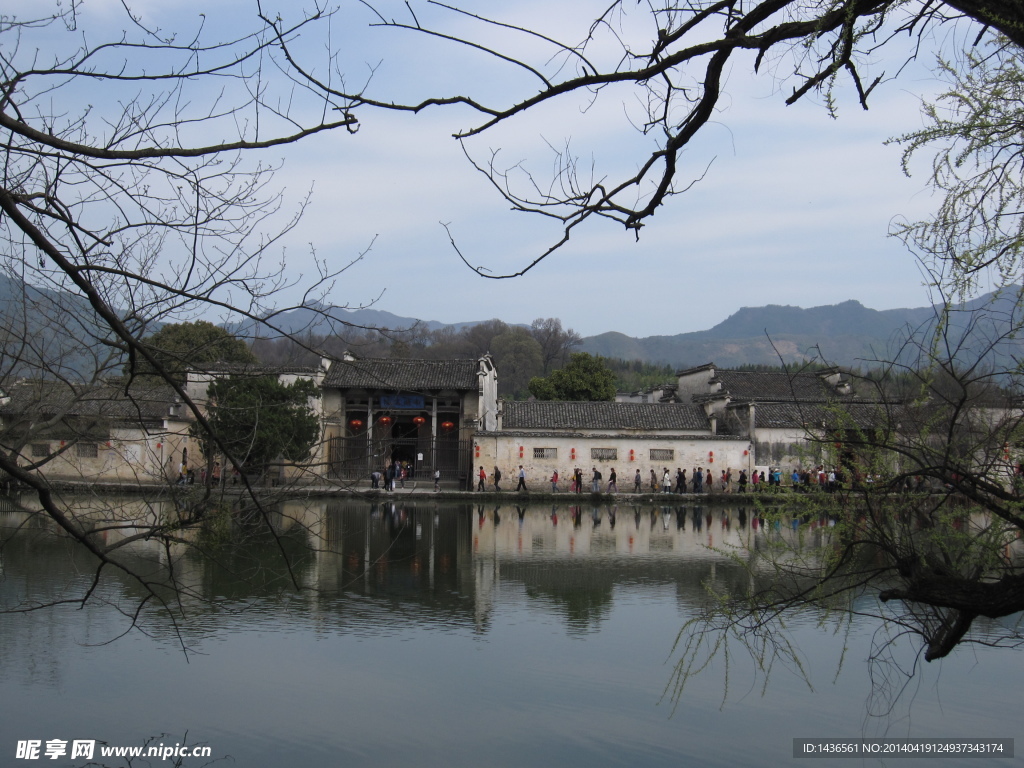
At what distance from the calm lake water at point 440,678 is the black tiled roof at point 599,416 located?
51.8 ft

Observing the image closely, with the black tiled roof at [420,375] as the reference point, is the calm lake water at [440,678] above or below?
below

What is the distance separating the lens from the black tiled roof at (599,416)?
28.8 m

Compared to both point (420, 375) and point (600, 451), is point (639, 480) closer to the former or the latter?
point (600, 451)

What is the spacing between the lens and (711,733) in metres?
7.27

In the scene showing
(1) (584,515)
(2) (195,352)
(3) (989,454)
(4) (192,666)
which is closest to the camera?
(3) (989,454)

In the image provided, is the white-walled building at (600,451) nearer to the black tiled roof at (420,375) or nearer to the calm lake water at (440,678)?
the black tiled roof at (420,375)

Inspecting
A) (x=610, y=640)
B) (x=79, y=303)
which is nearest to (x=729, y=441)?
(x=610, y=640)

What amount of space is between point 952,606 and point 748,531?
1639cm

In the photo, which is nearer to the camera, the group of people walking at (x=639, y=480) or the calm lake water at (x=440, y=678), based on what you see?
the calm lake water at (x=440, y=678)

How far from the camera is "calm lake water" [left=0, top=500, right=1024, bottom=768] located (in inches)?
273

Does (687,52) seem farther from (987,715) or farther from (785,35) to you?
(987,715)

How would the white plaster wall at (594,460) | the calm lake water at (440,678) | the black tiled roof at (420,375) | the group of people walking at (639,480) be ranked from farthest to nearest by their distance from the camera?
the black tiled roof at (420,375) < the white plaster wall at (594,460) < the group of people walking at (639,480) < the calm lake water at (440,678)

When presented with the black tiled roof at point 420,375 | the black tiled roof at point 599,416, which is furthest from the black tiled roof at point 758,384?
the black tiled roof at point 420,375

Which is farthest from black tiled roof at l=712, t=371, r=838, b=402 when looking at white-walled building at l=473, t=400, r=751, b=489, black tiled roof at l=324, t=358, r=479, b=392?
black tiled roof at l=324, t=358, r=479, b=392
